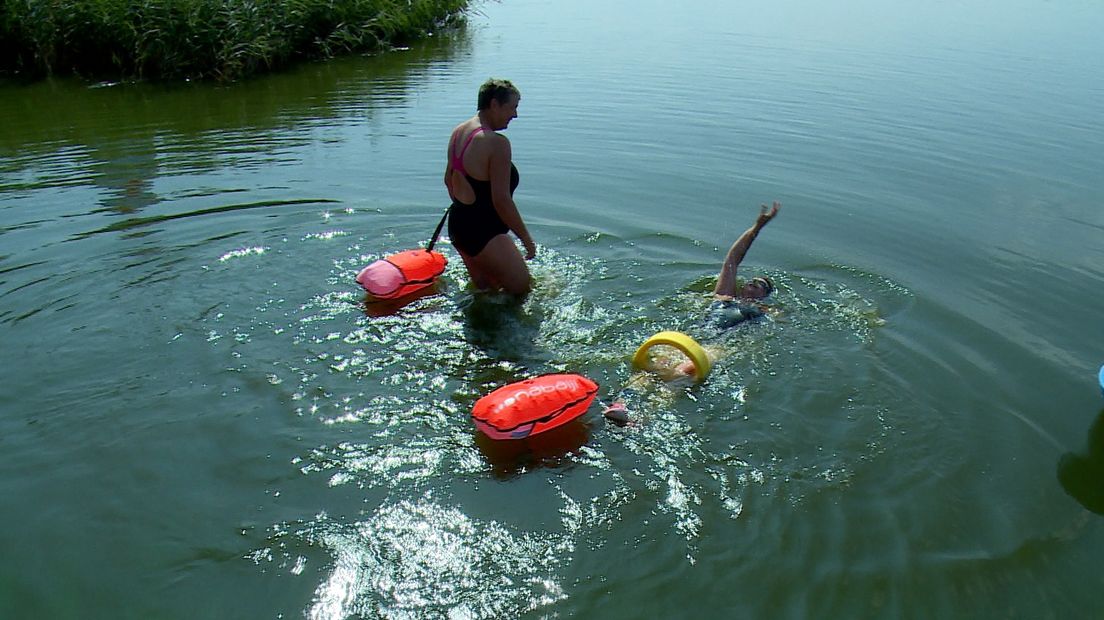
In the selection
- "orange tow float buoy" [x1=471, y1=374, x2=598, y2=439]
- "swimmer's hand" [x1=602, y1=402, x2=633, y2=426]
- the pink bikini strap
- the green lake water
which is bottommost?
the green lake water

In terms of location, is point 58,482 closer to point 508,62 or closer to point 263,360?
point 263,360

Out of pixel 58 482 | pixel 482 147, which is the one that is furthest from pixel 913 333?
pixel 58 482

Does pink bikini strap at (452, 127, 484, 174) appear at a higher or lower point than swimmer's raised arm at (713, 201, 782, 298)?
higher

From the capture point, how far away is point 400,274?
23.6ft

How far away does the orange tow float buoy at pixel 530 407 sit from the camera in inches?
199

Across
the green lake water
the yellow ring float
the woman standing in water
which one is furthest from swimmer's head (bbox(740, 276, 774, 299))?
the woman standing in water

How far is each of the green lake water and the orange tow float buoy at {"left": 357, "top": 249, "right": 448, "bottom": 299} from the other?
0.20 m

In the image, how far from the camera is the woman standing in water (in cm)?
687

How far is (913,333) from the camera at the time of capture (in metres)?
7.04

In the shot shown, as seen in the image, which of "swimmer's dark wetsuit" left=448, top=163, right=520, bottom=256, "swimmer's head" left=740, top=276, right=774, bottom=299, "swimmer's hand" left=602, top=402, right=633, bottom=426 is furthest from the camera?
"swimmer's head" left=740, top=276, right=774, bottom=299

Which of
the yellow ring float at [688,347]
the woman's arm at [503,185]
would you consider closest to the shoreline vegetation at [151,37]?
Result: the woman's arm at [503,185]

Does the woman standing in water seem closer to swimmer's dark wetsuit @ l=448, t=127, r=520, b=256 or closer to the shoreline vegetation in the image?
swimmer's dark wetsuit @ l=448, t=127, r=520, b=256

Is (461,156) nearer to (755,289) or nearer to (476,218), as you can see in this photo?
(476,218)

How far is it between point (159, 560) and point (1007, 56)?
1972 cm
